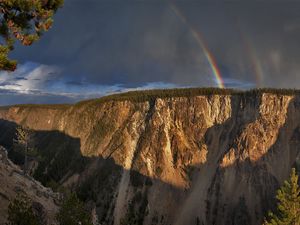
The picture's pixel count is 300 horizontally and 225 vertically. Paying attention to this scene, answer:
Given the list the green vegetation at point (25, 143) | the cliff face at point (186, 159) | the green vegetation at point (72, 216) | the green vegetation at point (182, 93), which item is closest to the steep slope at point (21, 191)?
the green vegetation at point (72, 216)

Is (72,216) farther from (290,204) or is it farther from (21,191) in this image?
(290,204)

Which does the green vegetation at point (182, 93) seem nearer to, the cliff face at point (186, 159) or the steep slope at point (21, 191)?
the cliff face at point (186, 159)

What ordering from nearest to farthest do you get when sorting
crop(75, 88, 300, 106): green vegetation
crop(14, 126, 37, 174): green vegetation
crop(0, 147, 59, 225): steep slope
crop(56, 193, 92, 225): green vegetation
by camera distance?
crop(56, 193, 92, 225): green vegetation
crop(0, 147, 59, 225): steep slope
crop(14, 126, 37, 174): green vegetation
crop(75, 88, 300, 106): green vegetation

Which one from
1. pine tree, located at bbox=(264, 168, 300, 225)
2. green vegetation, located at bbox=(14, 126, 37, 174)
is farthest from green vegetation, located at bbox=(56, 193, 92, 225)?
green vegetation, located at bbox=(14, 126, 37, 174)

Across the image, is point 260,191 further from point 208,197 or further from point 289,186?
point 289,186

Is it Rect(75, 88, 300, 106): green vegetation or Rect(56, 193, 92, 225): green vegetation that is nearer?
Rect(56, 193, 92, 225): green vegetation

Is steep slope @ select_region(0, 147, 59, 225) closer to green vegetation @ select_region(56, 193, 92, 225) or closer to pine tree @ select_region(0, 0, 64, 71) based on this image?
green vegetation @ select_region(56, 193, 92, 225)

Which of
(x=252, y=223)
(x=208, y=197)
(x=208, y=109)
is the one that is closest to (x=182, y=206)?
(x=208, y=197)

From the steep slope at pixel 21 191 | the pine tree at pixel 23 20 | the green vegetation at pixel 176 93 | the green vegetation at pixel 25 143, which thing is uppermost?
the green vegetation at pixel 176 93
